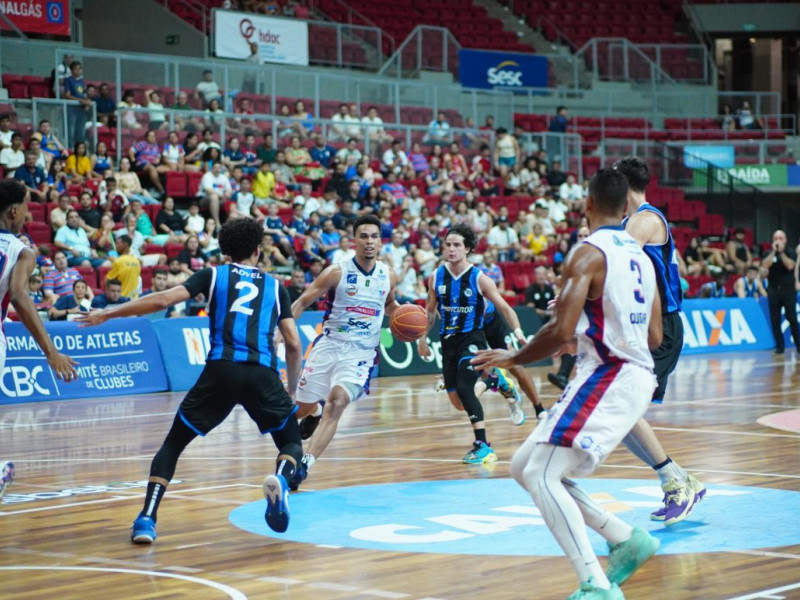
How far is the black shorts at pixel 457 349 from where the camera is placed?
11.3 m

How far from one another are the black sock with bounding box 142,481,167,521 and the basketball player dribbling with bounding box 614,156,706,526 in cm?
290

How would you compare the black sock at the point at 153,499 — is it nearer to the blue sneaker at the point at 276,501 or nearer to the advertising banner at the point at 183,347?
the blue sneaker at the point at 276,501

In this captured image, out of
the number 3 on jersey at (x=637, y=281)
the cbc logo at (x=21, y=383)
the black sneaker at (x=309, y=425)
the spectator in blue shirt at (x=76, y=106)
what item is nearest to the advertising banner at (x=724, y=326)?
the spectator in blue shirt at (x=76, y=106)

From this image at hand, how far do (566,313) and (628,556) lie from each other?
121 cm

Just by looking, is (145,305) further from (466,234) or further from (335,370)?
(466,234)

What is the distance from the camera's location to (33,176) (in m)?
19.9

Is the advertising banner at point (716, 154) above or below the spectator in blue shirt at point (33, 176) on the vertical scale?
above

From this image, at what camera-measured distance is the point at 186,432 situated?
758 cm

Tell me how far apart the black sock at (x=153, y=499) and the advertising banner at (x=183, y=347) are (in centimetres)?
1049

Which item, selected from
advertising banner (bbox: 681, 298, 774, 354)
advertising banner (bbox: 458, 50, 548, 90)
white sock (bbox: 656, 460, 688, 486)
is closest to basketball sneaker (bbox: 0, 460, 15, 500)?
white sock (bbox: 656, 460, 688, 486)

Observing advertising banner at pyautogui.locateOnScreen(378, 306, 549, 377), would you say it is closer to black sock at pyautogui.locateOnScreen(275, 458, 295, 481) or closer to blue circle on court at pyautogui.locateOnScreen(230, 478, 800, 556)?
blue circle on court at pyautogui.locateOnScreen(230, 478, 800, 556)

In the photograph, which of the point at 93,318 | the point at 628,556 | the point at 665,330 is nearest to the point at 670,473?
the point at 665,330

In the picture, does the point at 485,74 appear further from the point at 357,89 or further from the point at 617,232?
the point at 617,232

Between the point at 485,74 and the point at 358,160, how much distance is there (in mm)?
9420
